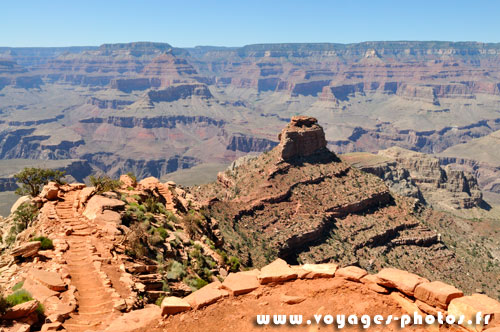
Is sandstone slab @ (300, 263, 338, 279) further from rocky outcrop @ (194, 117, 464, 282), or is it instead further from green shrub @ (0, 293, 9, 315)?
rocky outcrop @ (194, 117, 464, 282)

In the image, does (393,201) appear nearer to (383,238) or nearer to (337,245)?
(383,238)

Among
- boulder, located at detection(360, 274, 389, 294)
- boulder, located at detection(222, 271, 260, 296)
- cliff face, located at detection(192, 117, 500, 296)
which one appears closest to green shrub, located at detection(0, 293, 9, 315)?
boulder, located at detection(222, 271, 260, 296)

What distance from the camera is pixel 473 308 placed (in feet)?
43.6

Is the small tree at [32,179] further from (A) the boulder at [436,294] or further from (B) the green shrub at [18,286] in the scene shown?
(A) the boulder at [436,294]

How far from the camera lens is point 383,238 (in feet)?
254

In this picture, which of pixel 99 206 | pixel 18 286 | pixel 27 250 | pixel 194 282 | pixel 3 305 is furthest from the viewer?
pixel 99 206

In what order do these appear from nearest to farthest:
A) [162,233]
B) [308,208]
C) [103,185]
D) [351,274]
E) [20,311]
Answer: [20,311]
[351,274]
[162,233]
[103,185]
[308,208]

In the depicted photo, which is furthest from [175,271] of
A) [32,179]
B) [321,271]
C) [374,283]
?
[32,179]

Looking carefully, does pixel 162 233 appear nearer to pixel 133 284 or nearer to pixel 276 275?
pixel 133 284

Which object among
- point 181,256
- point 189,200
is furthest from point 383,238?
point 181,256

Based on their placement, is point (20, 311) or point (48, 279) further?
point (48, 279)

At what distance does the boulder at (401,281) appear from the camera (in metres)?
15.0

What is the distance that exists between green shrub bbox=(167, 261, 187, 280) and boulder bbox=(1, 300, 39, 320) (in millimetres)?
8431

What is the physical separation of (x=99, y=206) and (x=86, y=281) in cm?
865
